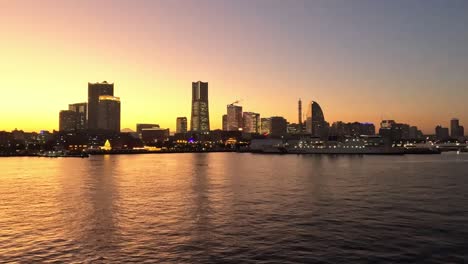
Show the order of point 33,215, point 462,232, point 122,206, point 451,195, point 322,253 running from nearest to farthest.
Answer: point 322,253
point 462,232
point 33,215
point 122,206
point 451,195

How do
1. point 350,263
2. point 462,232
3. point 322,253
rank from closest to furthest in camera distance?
point 350,263 → point 322,253 → point 462,232

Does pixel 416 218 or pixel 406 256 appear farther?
pixel 416 218

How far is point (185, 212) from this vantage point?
141ft

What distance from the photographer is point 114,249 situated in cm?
2827

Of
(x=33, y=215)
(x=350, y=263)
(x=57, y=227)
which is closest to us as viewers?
(x=350, y=263)

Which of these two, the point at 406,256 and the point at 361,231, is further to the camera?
the point at 361,231

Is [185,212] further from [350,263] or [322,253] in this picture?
[350,263]

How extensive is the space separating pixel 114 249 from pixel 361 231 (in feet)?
64.5

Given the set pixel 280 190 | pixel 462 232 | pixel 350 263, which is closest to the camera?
pixel 350 263

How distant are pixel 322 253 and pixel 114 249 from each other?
1457cm

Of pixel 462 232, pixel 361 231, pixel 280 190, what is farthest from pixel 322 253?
pixel 280 190

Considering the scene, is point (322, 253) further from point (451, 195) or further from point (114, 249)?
point (451, 195)

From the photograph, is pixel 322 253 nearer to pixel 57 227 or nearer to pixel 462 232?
pixel 462 232

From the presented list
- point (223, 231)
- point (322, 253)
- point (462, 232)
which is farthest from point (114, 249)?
point (462, 232)
